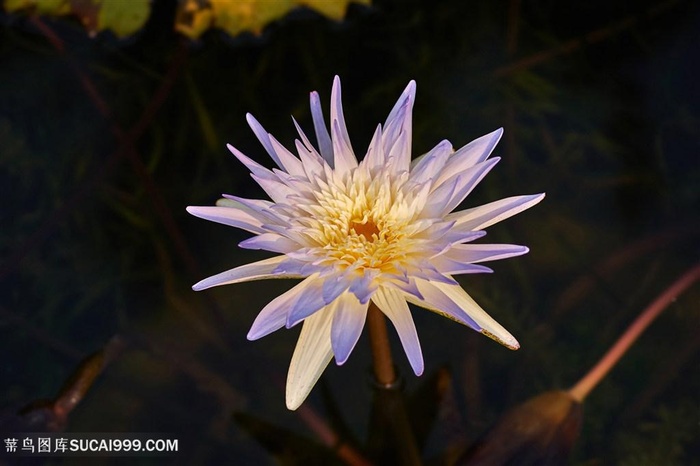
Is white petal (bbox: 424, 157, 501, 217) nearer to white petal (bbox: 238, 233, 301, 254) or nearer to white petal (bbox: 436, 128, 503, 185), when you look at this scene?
white petal (bbox: 436, 128, 503, 185)

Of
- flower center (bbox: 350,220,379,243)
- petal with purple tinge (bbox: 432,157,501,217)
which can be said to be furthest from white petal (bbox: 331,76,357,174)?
petal with purple tinge (bbox: 432,157,501,217)

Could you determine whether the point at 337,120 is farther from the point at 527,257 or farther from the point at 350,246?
the point at 527,257

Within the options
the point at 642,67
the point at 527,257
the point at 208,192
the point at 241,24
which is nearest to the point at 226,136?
the point at 208,192

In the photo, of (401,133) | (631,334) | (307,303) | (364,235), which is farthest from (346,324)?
(631,334)

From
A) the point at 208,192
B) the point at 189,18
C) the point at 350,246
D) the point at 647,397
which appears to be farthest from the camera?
the point at 189,18

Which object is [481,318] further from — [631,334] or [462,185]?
[631,334]

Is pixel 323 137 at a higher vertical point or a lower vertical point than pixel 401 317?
higher
